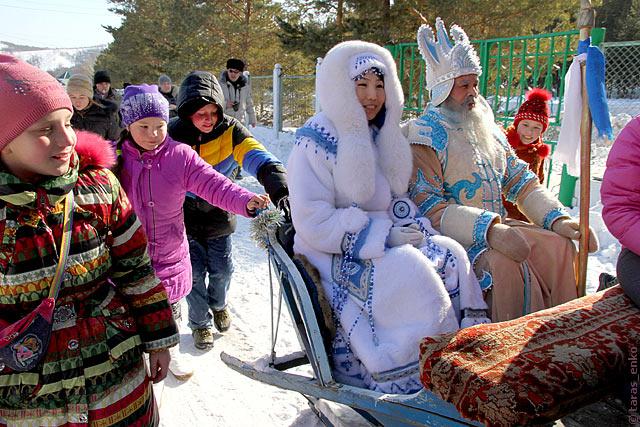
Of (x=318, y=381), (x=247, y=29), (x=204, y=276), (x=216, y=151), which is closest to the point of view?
(x=318, y=381)

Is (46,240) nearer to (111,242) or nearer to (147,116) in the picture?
(111,242)

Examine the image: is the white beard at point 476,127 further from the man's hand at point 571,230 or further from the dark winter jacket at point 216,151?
the dark winter jacket at point 216,151

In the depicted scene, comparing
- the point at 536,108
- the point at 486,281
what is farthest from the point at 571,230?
the point at 536,108

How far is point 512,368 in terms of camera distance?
1.65 metres

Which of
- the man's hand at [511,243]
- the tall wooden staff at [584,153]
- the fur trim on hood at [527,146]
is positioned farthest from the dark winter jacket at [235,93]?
the man's hand at [511,243]

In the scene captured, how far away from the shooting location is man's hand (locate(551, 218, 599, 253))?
265cm

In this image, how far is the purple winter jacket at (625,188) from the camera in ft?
6.64

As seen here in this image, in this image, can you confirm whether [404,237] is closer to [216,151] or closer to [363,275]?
[363,275]

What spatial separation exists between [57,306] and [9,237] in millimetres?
254

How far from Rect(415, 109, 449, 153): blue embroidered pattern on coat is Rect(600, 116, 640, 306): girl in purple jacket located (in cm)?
93

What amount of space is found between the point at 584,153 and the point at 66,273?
2445mm

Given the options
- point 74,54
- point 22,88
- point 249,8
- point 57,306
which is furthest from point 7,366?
point 74,54

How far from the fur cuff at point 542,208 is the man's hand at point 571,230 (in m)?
0.05

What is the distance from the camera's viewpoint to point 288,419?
114 inches
